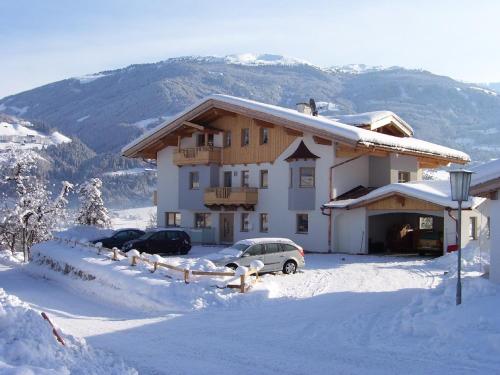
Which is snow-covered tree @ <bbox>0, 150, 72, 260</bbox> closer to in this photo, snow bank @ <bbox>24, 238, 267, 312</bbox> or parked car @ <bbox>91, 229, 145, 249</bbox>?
parked car @ <bbox>91, 229, 145, 249</bbox>

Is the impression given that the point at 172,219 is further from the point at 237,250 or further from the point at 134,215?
the point at 134,215

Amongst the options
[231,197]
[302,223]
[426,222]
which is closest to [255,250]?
[302,223]

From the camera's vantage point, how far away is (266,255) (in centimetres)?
2347

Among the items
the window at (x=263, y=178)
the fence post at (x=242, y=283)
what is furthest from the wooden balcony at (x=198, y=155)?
the fence post at (x=242, y=283)

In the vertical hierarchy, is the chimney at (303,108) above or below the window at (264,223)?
above

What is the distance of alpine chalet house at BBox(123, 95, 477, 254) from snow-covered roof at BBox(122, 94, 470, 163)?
0.22ft

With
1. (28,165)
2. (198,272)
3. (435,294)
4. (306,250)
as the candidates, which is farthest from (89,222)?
(435,294)

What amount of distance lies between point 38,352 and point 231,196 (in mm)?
28305

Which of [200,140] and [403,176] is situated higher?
[200,140]

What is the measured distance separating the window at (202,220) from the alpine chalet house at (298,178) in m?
0.07

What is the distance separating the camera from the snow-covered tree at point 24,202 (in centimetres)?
4772

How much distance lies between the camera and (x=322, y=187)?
110 feet

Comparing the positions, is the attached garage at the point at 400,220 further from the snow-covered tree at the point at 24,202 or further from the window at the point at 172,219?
the snow-covered tree at the point at 24,202

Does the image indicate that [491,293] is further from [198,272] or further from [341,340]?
[198,272]
